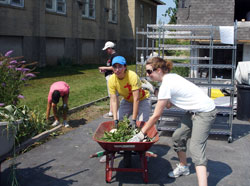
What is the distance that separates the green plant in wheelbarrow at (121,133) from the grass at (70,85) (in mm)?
3410

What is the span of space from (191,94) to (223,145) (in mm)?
2992

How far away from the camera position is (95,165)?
6.00 m

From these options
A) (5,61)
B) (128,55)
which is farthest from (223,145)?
(128,55)

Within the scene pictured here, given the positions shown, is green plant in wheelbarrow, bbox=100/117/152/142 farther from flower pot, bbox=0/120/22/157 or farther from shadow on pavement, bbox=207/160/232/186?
flower pot, bbox=0/120/22/157

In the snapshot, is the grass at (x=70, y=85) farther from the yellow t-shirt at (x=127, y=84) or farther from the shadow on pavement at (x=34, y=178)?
the yellow t-shirt at (x=127, y=84)

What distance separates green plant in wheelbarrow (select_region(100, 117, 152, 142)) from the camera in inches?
207

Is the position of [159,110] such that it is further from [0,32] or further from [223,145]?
[0,32]

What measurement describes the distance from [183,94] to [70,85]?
34.4 ft

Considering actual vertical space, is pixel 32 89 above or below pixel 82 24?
below

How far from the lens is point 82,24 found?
24516 mm

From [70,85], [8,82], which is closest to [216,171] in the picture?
[8,82]

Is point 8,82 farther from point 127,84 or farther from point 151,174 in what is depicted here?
point 151,174

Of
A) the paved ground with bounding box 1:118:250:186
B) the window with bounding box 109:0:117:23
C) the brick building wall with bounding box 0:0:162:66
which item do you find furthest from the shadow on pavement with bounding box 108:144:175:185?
the window with bounding box 109:0:117:23

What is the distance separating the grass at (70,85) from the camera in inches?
426
